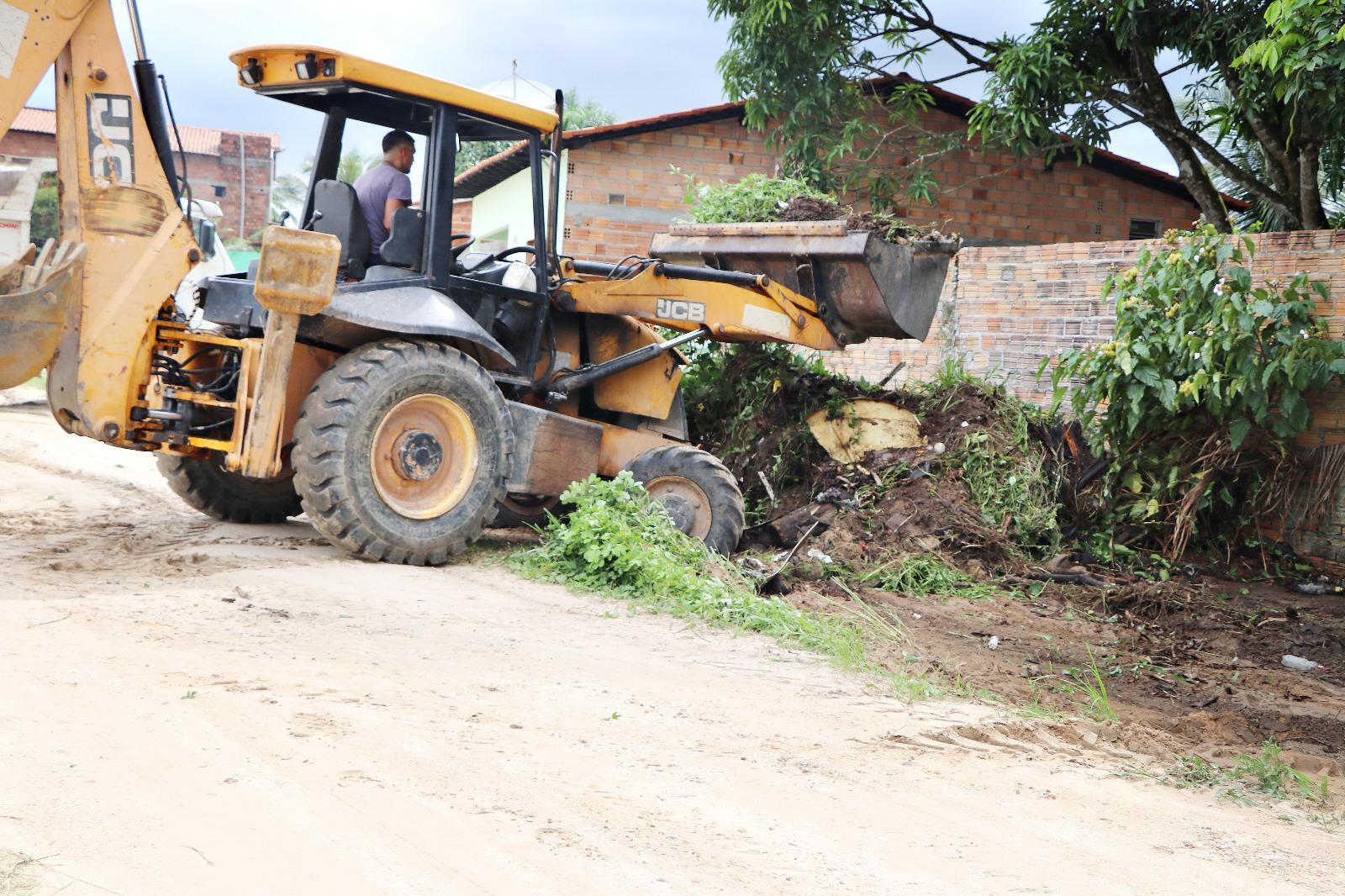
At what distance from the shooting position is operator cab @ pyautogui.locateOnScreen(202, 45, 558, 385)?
7.09 metres

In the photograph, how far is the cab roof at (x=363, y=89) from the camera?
23.2 ft

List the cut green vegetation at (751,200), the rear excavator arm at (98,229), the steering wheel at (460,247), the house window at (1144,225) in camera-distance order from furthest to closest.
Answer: the house window at (1144,225)
the cut green vegetation at (751,200)
the steering wheel at (460,247)
the rear excavator arm at (98,229)

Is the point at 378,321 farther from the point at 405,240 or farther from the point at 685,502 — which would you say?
the point at 685,502

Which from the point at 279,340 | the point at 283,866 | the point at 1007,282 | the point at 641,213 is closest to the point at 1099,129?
the point at 1007,282

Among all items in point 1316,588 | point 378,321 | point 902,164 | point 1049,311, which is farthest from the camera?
point 902,164

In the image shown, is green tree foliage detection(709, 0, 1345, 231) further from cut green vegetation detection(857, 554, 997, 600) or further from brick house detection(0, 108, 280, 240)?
brick house detection(0, 108, 280, 240)

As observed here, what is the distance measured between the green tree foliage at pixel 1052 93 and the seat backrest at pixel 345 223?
7.30 meters

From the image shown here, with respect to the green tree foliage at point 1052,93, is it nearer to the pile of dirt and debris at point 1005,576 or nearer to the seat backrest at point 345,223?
the pile of dirt and debris at point 1005,576

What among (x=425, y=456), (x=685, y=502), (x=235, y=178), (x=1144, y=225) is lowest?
(x=685, y=502)

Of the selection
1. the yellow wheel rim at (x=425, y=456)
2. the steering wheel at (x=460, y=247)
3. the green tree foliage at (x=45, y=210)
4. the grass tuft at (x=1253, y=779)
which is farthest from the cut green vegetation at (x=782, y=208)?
the green tree foliage at (x=45, y=210)

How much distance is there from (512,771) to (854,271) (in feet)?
17.9

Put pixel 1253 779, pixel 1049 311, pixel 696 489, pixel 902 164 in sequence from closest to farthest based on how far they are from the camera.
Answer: pixel 1253 779, pixel 696 489, pixel 1049 311, pixel 902 164

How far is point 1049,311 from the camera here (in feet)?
33.4

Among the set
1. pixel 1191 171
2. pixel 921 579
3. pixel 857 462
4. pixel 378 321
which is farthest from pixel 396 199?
pixel 1191 171
